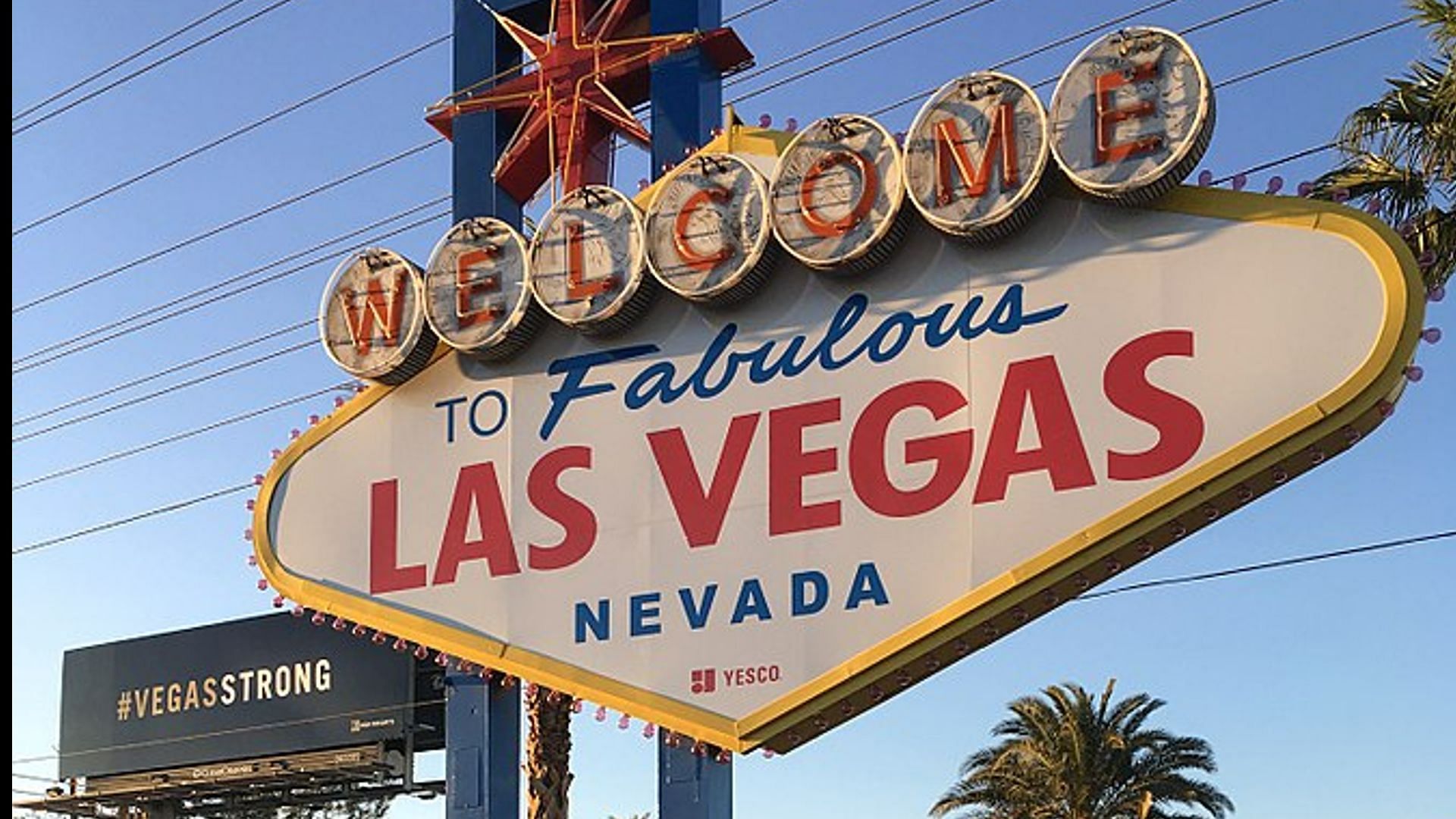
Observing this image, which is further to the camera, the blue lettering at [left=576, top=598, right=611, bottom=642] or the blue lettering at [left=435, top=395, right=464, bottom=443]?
the blue lettering at [left=435, top=395, right=464, bottom=443]

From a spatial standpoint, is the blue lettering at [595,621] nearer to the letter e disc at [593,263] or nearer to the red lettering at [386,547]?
the red lettering at [386,547]

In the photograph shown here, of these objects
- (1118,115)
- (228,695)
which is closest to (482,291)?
(1118,115)

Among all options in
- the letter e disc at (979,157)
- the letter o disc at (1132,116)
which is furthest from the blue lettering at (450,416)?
the letter o disc at (1132,116)

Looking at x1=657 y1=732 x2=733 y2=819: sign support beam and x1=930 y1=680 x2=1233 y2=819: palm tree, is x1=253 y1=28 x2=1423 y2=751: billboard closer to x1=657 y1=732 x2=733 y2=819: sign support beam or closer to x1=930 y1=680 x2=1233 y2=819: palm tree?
x1=657 y1=732 x2=733 y2=819: sign support beam

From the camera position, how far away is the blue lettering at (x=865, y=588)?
41.2 feet

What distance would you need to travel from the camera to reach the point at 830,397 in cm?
1323

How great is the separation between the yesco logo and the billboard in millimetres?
21

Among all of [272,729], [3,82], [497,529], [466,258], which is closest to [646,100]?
[466,258]

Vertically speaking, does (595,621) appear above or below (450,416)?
below

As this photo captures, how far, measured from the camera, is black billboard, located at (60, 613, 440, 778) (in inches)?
1071

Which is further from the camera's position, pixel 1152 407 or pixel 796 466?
pixel 796 466

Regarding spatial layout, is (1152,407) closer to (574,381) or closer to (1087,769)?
(574,381)

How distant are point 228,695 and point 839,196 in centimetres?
1886

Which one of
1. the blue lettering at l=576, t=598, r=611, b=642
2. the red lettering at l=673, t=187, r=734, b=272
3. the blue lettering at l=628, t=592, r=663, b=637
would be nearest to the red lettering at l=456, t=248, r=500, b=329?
the red lettering at l=673, t=187, r=734, b=272
